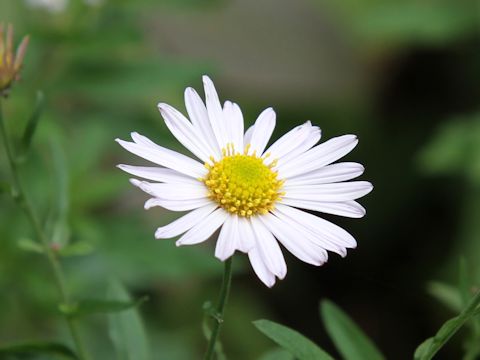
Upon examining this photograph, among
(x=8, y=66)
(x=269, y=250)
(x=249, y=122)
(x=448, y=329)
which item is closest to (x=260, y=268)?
(x=269, y=250)

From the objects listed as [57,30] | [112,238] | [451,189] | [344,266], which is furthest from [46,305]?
[451,189]

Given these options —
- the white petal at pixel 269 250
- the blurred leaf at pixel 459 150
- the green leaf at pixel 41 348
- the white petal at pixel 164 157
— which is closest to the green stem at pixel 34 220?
the green leaf at pixel 41 348

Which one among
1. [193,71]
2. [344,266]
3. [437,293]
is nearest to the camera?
[437,293]

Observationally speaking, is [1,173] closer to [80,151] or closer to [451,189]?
[80,151]

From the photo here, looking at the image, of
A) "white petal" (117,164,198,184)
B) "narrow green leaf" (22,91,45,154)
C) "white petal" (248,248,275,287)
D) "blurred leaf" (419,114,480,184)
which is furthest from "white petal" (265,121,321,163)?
"blurred leaf" (419,114,480,184)

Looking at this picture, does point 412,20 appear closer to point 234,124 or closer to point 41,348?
point 234,124

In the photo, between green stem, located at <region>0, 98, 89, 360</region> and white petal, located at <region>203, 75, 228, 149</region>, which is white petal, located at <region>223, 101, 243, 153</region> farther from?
green stem, located at <region>0, 98, 89, 360</region>
